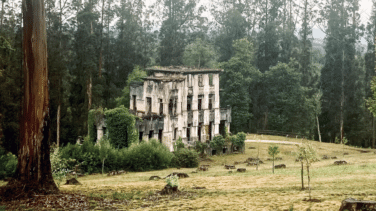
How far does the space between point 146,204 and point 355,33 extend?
6978cm

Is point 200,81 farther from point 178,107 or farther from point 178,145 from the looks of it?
point 178,145

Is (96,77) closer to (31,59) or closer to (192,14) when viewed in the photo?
(192,14)

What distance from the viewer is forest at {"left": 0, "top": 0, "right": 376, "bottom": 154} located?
67.6m

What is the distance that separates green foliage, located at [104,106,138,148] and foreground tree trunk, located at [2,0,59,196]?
2747cm

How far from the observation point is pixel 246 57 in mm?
71312

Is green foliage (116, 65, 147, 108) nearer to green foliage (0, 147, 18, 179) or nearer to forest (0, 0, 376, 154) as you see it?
forest (0, 0, 376, 154)

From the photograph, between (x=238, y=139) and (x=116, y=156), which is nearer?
(x=116, y=156)

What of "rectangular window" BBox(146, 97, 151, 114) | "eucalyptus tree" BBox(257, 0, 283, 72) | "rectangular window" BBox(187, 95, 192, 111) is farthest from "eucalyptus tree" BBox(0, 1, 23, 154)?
"eucalyptus tree" BBox(257, 0, 283, 72)

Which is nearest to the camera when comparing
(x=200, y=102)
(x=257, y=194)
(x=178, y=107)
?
(x=257, y=194)

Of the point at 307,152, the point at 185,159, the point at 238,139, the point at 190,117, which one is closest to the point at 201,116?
the point at 190,117

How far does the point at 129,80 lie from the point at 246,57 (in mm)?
18651

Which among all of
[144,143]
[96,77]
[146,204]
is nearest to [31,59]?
[146,204]

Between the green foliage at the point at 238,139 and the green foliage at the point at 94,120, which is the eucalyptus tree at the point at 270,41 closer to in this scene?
the green foliage at the point at 238,139

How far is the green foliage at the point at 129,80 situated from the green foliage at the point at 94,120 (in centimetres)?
1268
